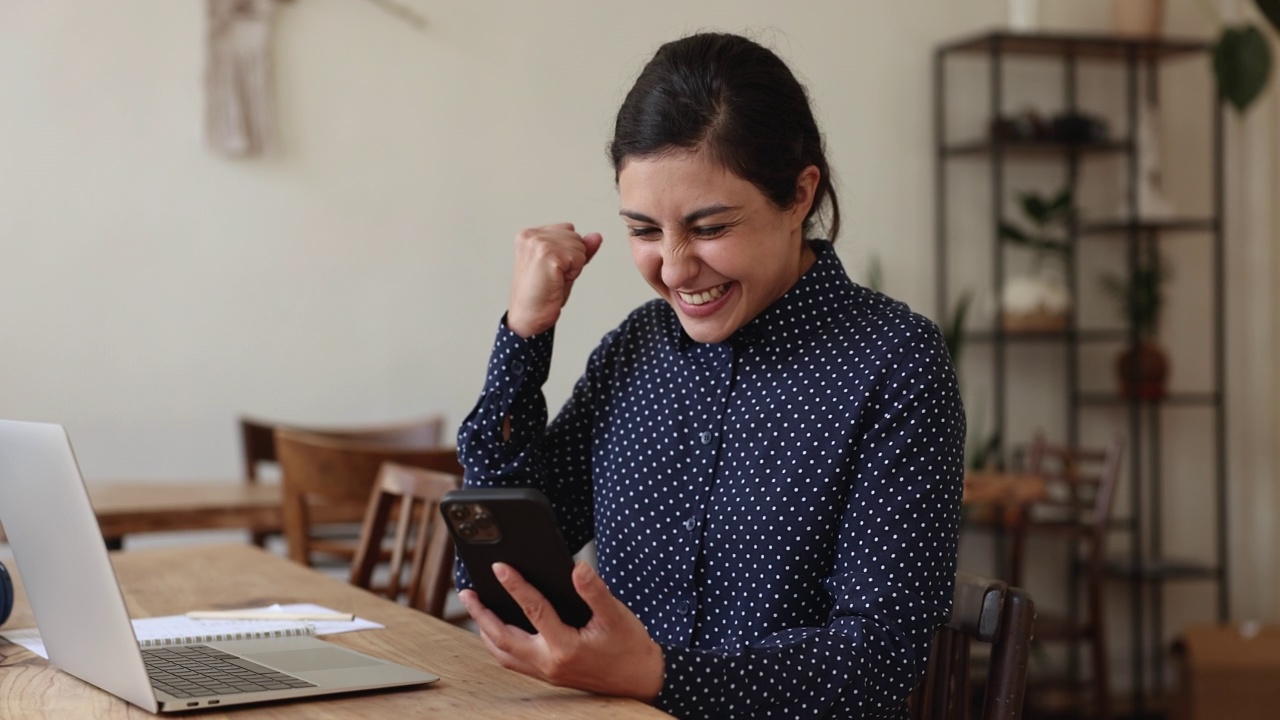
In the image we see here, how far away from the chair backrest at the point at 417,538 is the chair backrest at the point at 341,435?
55.6 inches

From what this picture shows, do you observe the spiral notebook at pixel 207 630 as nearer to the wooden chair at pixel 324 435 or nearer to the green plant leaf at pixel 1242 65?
the wooden chair at pixel 324 435

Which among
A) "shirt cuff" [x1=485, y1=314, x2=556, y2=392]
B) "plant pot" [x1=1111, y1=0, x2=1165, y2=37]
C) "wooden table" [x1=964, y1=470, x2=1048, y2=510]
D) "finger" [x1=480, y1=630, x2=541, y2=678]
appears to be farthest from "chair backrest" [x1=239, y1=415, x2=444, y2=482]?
"plant pot" [x1=1111, y1=0, x2=1165, y2=37]

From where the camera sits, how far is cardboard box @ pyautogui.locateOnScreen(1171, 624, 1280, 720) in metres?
3.93

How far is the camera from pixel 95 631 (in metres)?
1.06

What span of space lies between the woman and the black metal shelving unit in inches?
119

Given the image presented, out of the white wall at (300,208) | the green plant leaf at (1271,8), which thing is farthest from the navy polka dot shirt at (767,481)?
the white wall at (300,208)

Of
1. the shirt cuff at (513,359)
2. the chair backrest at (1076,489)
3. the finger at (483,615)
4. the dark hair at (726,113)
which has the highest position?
the dark hair at (726,113)

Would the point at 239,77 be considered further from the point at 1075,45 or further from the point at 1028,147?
the point at 1075,45

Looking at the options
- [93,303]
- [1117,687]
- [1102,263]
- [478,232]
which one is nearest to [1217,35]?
[1102,263]

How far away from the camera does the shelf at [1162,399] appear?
4473 millimetres

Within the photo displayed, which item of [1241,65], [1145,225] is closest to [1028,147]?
[1145,225]

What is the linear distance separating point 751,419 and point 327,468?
1.32m

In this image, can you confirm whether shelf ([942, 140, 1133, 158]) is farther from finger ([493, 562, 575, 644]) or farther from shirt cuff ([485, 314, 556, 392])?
finger ([493, 562, 575, 644])

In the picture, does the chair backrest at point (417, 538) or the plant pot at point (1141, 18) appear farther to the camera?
the plant pot at point (1141, 18)
